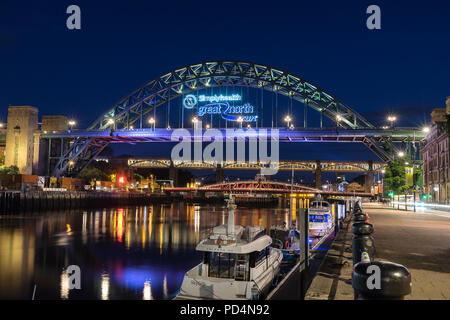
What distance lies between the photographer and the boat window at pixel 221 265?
1325 centimetres

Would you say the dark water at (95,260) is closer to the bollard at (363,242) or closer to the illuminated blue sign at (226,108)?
the bollard at (363,242)

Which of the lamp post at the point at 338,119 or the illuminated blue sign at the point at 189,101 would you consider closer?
the lamp post at the point at 338,119

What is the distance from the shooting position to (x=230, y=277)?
13.2m

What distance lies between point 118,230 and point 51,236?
813cm

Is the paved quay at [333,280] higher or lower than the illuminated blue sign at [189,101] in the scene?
lower

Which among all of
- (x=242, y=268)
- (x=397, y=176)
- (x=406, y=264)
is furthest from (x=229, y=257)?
(x=397, y=176)

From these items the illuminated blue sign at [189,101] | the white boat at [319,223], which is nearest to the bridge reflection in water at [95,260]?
the white boat at [319,223]

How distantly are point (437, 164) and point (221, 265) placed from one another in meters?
58.3

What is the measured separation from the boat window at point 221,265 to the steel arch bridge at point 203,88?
64131mm

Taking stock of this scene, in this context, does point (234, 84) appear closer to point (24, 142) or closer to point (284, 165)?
point (24, 142)

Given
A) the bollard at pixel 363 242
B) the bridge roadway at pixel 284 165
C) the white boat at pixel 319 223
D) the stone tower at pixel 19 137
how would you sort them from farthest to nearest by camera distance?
the bridge roadway at pixel 284 165 < the stone tower at pixel 19 137 < the white boat at pixel 319 223 < the bollard at pixel 363 242
